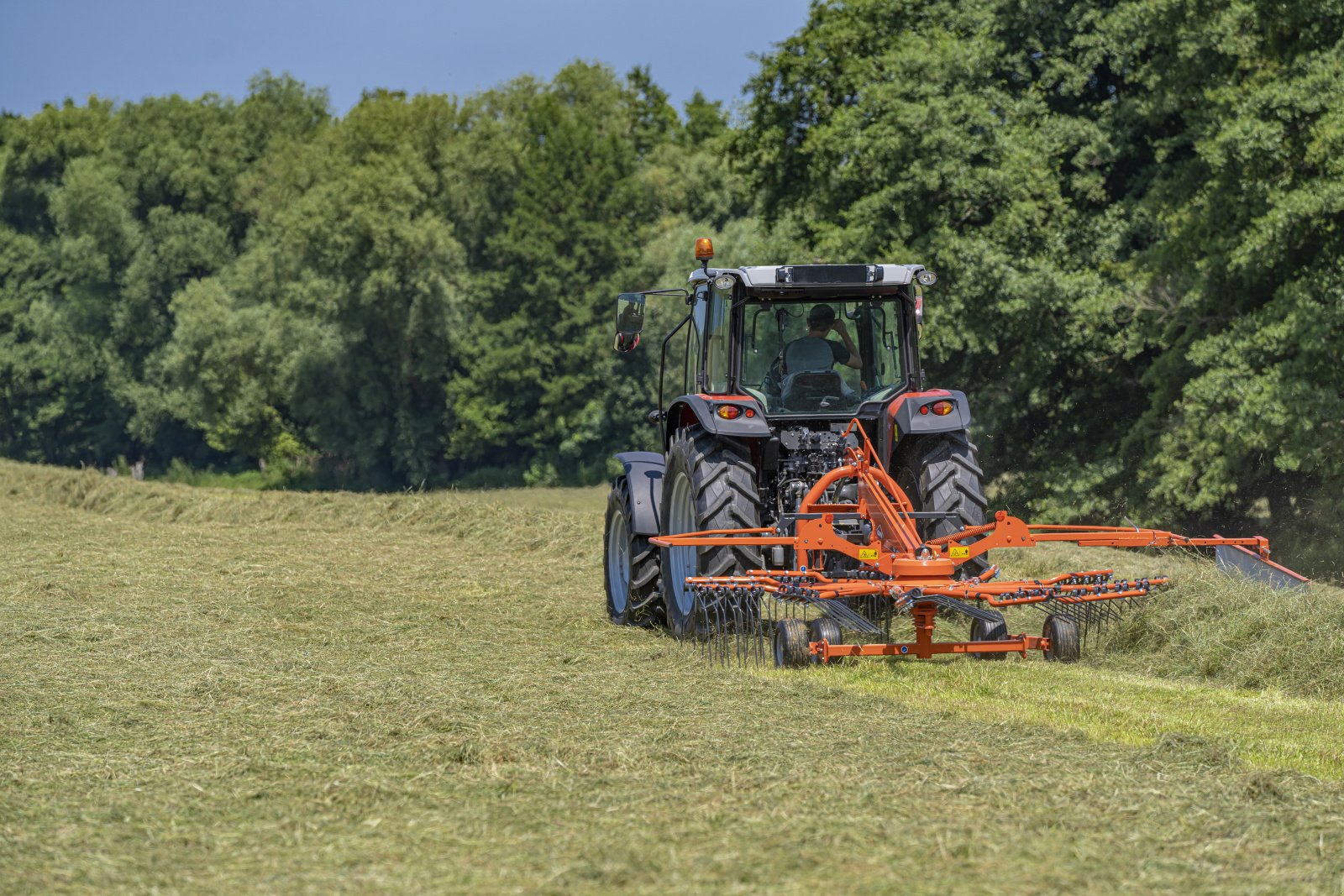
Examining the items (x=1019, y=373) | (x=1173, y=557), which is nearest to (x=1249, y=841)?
(x=1173, y=557)

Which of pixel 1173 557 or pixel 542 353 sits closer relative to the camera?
pixel 1173 557

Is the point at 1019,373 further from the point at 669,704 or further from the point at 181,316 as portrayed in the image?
the point at 181,316

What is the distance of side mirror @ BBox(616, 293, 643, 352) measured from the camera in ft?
32.5

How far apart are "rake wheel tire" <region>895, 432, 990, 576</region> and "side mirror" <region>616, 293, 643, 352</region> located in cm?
181

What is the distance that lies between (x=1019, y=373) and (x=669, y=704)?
55.0 ft

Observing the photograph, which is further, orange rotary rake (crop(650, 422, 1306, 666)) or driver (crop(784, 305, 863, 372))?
driver (crop(784, 305, 863, 372))

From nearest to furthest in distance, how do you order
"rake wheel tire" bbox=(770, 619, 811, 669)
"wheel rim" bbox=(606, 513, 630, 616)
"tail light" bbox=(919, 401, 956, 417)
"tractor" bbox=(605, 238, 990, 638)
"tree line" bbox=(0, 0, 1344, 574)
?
"rake wheel tire" bbox=(770, 619, 811, 669) → "tractor" bbox=(605, 238, 990, 638) → "tail light" bbox=(919, 401, 956, 417) → "wheel rim" bbox=(606, 513, 630, 616) → "tree line" bbox=(0, 0, 1344, 574)

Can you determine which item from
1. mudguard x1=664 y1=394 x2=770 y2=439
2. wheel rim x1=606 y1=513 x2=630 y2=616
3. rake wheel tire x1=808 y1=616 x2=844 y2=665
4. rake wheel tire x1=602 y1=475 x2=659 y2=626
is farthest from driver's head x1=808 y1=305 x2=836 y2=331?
rake wheel tire x1=808 y1=616 x2=844 y2=665

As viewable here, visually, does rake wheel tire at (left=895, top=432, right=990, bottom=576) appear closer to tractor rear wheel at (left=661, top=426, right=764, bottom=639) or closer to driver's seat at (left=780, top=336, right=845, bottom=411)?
driver's seat at (left=780, top=336, right=845, bottom=411)

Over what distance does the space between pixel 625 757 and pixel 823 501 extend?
359 cm

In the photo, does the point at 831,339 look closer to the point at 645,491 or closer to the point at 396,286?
the point at 645,491

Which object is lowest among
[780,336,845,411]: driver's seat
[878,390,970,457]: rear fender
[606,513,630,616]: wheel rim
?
[606,513,630,616]: wheel rim

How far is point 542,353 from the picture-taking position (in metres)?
45.7

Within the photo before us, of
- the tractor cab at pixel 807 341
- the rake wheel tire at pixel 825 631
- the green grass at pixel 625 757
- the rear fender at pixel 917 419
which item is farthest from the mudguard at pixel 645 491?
the rake wheel tire at pixel 825 631
